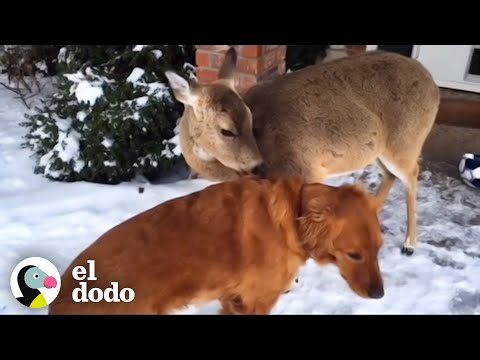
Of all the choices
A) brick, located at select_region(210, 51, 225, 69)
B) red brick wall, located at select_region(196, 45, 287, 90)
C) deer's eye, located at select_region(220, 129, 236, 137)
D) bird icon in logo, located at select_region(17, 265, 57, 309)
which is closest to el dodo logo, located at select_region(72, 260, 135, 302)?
bird icon in logo, located at select_region(17, 265, 57, 309)

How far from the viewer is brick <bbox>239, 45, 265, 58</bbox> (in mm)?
4277

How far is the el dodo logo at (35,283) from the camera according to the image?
2302 millimetres

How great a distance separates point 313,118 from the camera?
3.28 meters

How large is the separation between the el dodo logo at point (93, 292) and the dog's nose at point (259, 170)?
122cm

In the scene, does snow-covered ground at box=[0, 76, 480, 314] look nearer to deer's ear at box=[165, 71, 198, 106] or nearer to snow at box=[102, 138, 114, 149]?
snow at box=[102, 138, 114, 149]

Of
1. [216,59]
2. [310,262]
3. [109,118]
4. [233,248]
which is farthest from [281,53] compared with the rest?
[233,248]

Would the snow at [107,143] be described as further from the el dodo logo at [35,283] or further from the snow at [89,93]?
the el dodo logo at [35,283]

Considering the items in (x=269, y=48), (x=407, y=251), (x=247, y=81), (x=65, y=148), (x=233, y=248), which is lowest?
(x=407, y=251)

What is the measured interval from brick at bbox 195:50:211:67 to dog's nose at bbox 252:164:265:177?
1678mm

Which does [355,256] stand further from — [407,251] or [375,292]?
[407,251]

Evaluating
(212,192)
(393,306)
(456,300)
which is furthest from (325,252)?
(456,300)

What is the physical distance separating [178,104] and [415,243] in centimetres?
243

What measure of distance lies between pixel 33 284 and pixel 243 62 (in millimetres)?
2790

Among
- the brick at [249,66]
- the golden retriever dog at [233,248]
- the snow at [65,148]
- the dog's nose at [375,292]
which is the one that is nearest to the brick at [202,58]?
the brick at [249,66]
